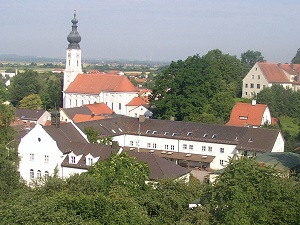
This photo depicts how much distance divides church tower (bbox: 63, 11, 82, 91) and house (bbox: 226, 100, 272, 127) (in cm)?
3251

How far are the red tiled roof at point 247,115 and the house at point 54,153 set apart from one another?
2205cm

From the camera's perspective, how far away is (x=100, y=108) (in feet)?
222

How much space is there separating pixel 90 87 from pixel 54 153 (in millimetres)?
37942

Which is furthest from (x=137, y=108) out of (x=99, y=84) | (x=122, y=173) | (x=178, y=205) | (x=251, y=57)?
(x=251, y=57)

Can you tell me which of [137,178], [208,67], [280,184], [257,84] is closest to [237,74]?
[257,84]

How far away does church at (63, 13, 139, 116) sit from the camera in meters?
73.1

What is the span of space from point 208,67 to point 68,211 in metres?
43.1

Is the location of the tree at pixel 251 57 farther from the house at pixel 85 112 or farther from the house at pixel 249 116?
the house at pixel 249 116

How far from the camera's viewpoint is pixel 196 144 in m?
48.7

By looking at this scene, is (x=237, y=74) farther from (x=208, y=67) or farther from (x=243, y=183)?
(x=243, y=183)

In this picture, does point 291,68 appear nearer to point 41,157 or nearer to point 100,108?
point 100,108

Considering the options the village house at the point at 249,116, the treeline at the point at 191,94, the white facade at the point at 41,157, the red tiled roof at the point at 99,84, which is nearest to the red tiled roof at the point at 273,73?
the treeline at the point at 191,94

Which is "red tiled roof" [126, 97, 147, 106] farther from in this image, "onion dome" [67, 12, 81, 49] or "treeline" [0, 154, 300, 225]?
"treeline" [0, 154, 300, 225]

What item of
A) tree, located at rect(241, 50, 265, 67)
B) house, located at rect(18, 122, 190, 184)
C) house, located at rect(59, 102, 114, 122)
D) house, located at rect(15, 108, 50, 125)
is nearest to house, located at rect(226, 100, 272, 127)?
house, located at rect(59, 102, 114, 122)
